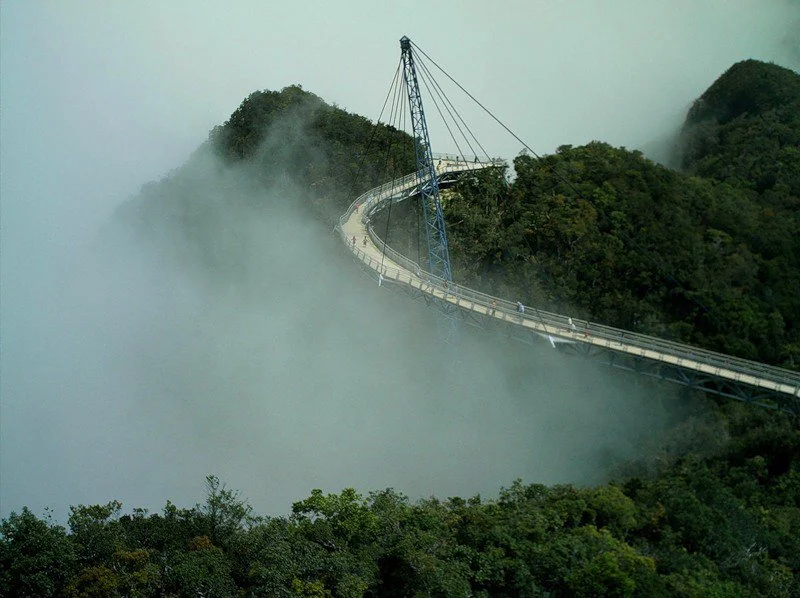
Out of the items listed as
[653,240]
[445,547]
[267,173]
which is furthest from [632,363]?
[267,173]

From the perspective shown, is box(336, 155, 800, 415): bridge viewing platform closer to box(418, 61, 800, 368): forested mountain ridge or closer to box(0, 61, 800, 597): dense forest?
box(0, 61, 800, 597): dense forest

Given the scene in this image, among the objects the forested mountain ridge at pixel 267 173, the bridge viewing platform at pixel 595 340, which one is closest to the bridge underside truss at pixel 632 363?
the bridge viewing platform at pixel 595 340

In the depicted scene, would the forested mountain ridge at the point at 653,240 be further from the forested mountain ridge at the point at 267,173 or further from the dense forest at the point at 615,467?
the forested mountain ridge at the point at 267,173

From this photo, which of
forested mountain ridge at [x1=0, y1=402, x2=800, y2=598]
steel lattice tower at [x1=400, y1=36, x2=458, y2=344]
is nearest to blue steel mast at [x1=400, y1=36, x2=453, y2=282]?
steel lattice tower at [x1=400, y1=36, x2=458, y2=344]

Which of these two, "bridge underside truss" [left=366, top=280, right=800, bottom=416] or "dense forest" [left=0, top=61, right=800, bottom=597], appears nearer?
"dense forest" [left=0, top=61, right=800, bottom=597]

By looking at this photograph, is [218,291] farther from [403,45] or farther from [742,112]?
[742,112]

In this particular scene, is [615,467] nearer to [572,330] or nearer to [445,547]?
[572,330]
